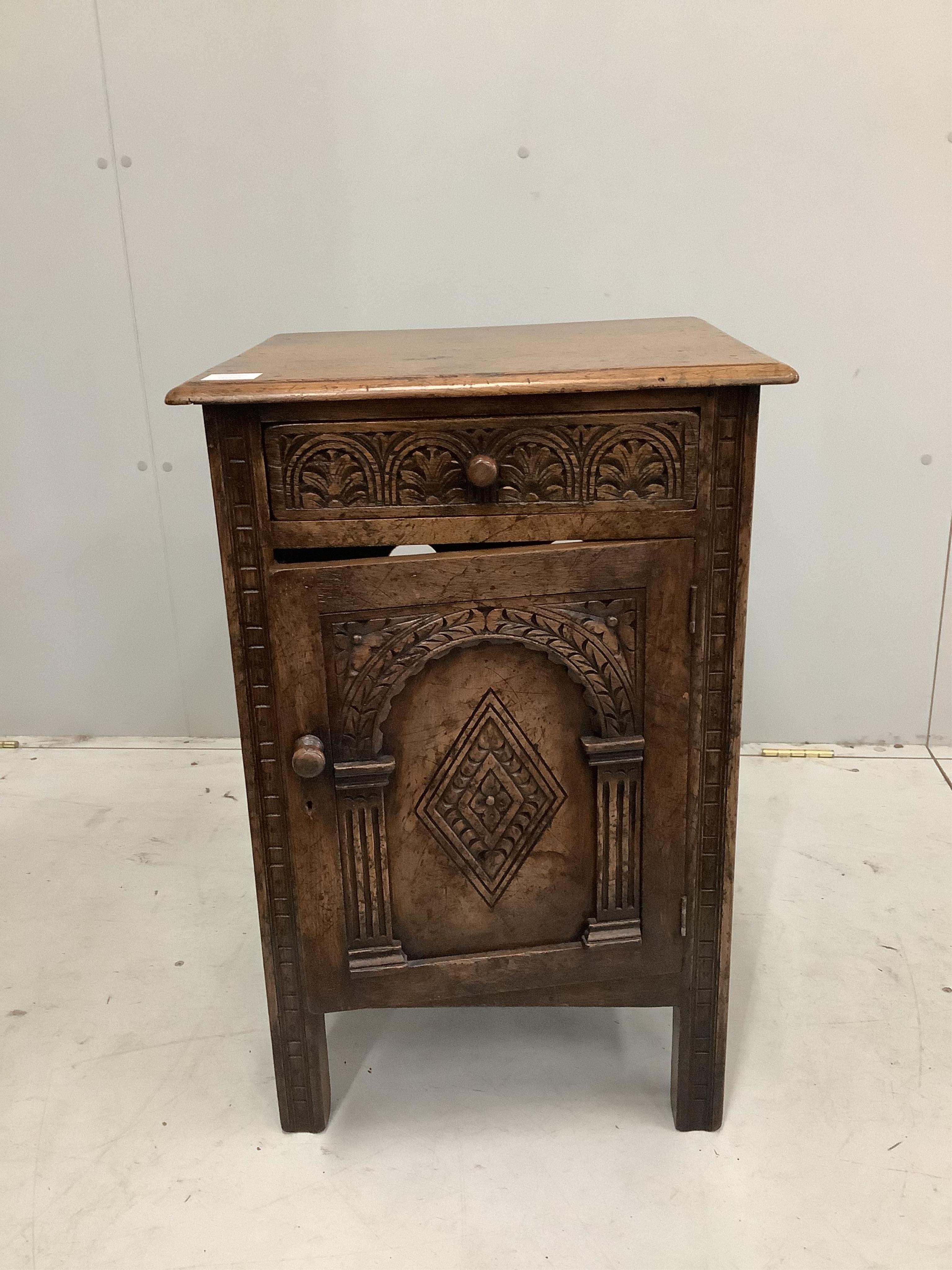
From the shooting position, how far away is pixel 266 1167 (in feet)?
4.65

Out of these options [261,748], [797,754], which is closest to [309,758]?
[261,748]

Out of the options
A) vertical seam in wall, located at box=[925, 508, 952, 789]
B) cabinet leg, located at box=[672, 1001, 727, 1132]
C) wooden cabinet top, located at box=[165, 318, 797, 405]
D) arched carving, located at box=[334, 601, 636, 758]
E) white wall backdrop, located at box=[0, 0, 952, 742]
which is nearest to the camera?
wooden cabinet top, located at box=[165, 318, 797, 405]

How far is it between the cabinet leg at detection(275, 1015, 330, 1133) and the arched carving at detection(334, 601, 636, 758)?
47 centimetres

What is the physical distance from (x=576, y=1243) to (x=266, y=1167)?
0.44 meters

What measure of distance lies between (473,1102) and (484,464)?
97cm

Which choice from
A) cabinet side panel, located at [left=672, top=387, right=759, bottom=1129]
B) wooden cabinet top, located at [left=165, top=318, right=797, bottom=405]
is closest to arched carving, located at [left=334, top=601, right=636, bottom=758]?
cabinet side panel, located at [left=672, top=387, right=759, bottom=1129]

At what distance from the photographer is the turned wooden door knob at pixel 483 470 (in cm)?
116

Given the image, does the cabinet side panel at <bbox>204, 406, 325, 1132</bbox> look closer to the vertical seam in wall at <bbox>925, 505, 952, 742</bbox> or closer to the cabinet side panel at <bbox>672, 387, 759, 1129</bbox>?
the cabinet side panel at <bbox>672, 387, 759, 1129</bbox>

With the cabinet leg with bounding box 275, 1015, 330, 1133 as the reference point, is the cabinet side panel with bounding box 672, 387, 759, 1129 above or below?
above

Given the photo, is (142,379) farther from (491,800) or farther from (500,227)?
(491,800)

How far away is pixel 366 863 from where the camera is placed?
1.34 m

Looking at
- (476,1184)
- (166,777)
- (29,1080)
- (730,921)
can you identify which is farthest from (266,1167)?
(166,777)

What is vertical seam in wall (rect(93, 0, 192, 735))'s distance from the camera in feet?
6.91

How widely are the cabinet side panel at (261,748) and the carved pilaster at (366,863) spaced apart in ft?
0.25
